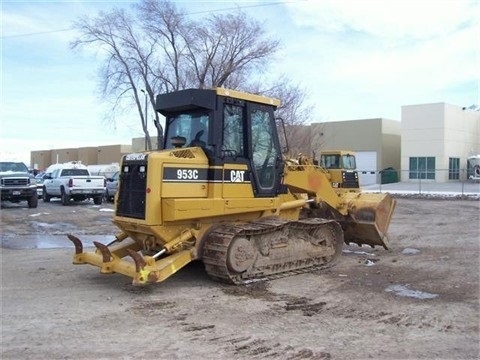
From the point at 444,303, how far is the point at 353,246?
18.1 feet

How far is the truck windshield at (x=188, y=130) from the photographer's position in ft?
29.0

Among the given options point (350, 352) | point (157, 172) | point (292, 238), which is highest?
point (157, 172)

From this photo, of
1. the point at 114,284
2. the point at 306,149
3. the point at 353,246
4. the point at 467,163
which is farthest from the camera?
the point at 467,163

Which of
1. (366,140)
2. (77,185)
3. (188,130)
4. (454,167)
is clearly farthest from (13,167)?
(454,167)

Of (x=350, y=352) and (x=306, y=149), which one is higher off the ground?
(x=306, y=149)

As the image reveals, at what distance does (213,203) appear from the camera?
857cm

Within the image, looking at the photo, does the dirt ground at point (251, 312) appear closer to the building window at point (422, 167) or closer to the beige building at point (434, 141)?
the building window at point (422, 167)

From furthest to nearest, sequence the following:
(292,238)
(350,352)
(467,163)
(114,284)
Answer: (467,163) < (292,238) < (114,284) < (350,352)

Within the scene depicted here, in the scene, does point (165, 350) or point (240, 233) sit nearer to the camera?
point (165, 350)

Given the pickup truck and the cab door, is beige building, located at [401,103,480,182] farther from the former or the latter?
the cab door

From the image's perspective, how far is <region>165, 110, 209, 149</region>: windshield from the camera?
8844 mm

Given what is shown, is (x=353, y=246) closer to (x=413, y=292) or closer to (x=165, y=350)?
(x=413, y=292)

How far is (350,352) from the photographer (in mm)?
5508

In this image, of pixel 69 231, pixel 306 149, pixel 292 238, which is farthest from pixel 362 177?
pixel 292 238
